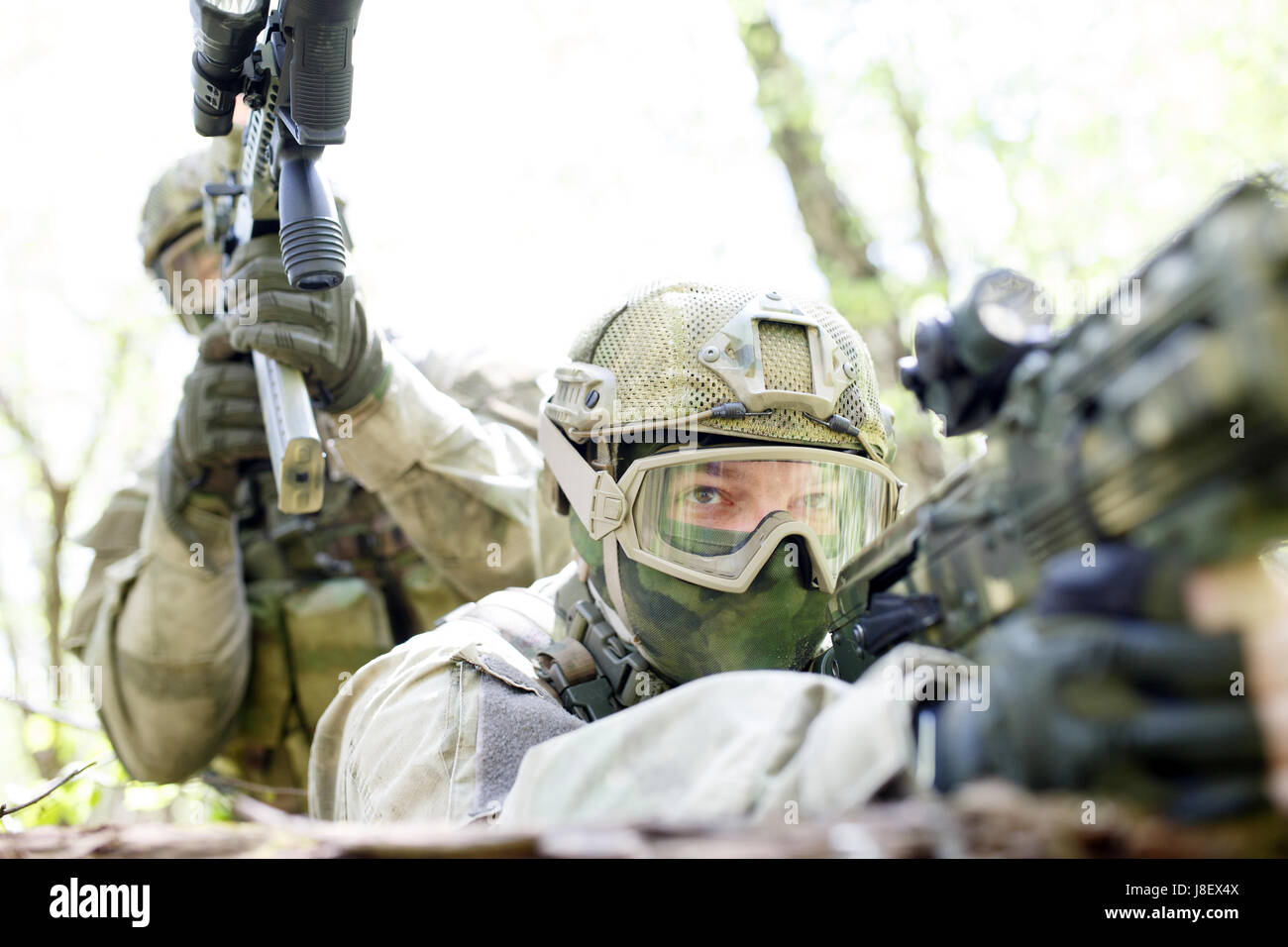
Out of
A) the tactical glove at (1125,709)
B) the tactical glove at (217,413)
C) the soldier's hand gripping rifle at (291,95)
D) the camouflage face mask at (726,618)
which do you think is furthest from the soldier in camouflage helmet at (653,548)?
the tactical glove at (217,413)

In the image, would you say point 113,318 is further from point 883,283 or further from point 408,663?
point 408,663

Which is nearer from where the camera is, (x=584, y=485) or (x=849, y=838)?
(x=849, y=838)

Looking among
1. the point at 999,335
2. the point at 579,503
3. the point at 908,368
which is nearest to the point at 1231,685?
the point at 999,335

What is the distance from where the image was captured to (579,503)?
283 cm

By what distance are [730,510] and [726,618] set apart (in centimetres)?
25

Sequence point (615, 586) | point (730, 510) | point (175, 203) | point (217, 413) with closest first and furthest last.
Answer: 1. point (730, 510)
2. point (615, 586)
3. point (217, 413)
4. point (175, 203)

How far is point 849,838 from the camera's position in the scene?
1.09 metres

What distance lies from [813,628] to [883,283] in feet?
17.4

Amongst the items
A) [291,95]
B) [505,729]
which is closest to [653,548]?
[505,729]

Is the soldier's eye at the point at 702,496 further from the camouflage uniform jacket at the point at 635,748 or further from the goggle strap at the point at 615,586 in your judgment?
the camouflage uniform jacket at the point at 635,748

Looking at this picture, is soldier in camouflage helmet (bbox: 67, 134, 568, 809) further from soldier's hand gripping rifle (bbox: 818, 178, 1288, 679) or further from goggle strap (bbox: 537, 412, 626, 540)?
soldier's hand gripping rifle (bbox: 818, 178, 1288, 679)

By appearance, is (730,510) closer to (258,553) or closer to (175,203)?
(258,553)

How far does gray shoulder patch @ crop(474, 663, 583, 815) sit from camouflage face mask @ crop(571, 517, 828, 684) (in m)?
0.31

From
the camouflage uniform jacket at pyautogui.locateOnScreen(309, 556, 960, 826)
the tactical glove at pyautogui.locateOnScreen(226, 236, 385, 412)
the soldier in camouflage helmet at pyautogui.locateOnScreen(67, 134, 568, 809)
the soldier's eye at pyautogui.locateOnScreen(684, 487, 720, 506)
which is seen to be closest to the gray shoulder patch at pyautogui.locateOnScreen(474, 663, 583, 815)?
the camouflage uniform jacket at pyautogui.locateOnScreen(309, 556, 960, 826)
